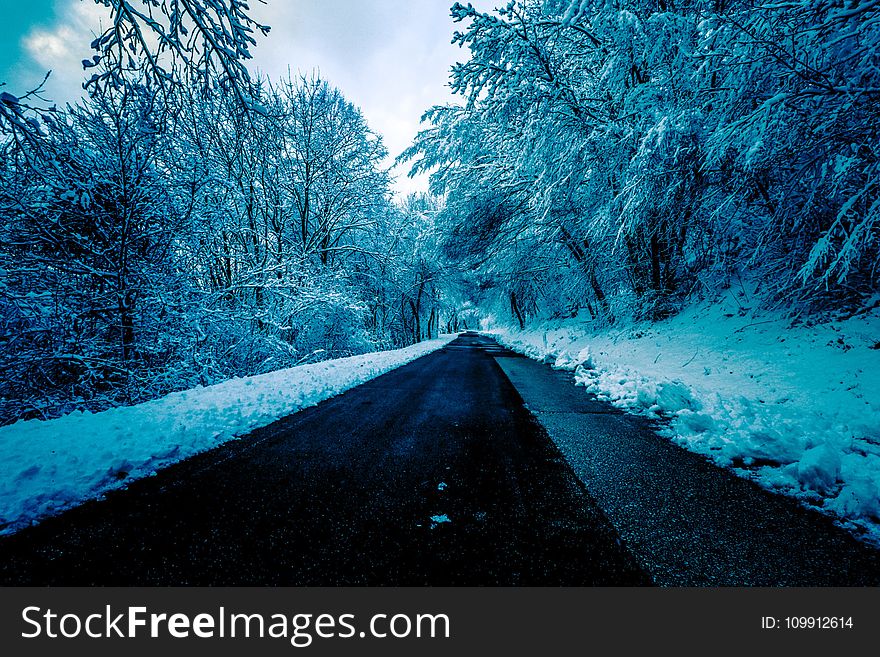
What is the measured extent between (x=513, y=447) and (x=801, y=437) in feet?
7.66

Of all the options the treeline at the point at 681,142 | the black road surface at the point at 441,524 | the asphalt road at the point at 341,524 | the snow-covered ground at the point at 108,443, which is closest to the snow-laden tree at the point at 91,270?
the snow-covered ground at the point at 108,443

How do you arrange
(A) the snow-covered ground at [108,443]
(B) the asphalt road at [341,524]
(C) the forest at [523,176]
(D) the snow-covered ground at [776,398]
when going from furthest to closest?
1. (C) the forest at [523,176]
2. (D) the snow-covered ground at [776,398]
3. (A) the snow-covered ground at [108,443]
4. (B) the asphalt road at [341,524]

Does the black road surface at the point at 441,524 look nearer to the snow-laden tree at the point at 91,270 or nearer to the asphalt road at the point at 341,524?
the asphalt road at the point at 341,524

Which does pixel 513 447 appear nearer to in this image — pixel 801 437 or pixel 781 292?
pixel 801 437

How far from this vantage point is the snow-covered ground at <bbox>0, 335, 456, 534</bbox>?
83.4 inches

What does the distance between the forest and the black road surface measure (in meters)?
2.64

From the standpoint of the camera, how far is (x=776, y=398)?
3865 mm

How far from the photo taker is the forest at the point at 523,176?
355 cm

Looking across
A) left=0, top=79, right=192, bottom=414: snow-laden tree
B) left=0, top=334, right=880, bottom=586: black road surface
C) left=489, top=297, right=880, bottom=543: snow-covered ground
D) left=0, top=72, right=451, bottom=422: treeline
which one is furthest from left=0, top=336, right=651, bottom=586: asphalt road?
left=0, top=79, right=192, bottom=414: snow-laden tree

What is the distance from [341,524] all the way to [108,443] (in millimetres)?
2488

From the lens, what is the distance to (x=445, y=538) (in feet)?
5.79

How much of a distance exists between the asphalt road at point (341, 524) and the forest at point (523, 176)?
3258mm

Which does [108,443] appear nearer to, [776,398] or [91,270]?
[91,270]

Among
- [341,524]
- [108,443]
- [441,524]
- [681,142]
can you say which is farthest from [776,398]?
[108,443]
